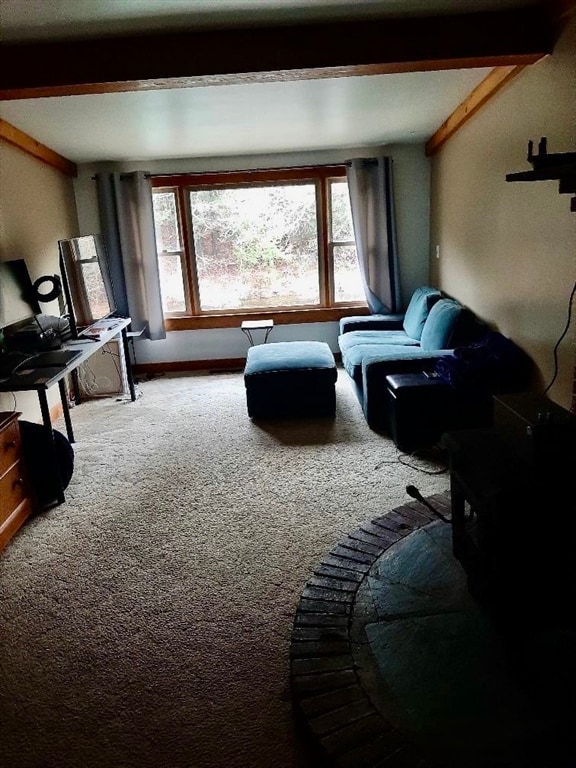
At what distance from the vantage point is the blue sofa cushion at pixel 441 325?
4074 mm

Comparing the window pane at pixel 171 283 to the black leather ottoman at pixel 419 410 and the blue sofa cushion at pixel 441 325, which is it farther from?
the black leather ottoman at pixel 419 410

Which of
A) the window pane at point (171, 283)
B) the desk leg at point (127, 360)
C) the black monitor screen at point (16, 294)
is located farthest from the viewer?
the window pane at point (171, 283)

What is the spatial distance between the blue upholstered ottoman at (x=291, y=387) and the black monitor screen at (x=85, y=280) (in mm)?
1381

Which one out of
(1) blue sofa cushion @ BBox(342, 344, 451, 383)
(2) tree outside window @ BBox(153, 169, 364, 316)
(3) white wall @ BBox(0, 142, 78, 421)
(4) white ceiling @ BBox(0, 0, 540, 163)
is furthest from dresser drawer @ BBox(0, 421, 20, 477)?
(2) tree outside window @ BBox(153, 169, 364, 316)

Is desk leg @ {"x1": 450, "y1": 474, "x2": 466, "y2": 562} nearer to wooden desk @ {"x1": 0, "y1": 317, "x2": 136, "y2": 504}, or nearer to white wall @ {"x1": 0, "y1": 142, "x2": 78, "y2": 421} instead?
wooden desk @ {"x1": 0, "y1": 317, "x2": 136, "y2": 504}

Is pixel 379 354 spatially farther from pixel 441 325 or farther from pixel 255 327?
pixel 255 327

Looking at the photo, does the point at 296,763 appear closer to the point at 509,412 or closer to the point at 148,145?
the point at 509,412

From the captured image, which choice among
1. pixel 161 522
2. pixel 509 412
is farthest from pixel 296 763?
pixel 161 522

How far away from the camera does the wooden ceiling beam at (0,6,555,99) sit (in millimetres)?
2754

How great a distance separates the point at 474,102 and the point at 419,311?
64.4 inches

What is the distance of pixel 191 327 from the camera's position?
5910 mm

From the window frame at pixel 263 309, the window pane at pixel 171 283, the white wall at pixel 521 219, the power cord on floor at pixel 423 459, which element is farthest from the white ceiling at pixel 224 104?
the power cord on floor at pixel 423 459

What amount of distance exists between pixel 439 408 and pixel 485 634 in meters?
1.94

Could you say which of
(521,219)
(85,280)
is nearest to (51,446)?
(85,280)
